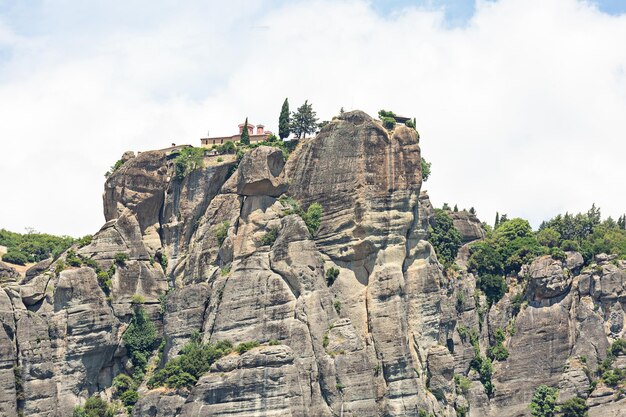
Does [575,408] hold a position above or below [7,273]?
below

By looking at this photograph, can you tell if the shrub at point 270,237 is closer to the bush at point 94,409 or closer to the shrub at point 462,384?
the bush at point 94,409

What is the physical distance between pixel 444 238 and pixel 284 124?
48.5ft

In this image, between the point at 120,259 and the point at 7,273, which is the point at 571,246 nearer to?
the point at 120,259

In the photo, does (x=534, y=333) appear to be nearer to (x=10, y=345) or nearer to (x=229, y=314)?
(x=229, y=314)

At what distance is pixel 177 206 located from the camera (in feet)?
422

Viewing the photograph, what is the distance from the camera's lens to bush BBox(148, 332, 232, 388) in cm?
11331

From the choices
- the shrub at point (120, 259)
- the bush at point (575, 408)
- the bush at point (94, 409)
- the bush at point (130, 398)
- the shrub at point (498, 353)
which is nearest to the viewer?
the bush at point (94, 409)

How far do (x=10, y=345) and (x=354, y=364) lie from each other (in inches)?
904

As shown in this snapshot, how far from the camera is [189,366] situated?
11381cm

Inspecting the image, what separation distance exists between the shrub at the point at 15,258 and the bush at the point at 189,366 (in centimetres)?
2745

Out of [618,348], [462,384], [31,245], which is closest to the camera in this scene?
[462,384]

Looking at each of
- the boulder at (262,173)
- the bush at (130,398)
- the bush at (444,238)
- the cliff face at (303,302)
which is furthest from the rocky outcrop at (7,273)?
the bush at (444,238)

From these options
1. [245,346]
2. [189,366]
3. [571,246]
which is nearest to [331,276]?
[245,346]

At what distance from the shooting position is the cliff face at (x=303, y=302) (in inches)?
4441
